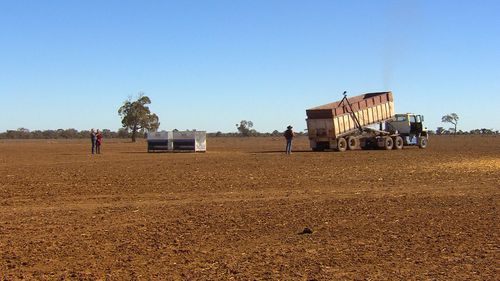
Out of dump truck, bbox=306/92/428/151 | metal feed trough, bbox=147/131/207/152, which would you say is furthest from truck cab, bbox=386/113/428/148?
metal feed trough, bbox=147/131/207/152

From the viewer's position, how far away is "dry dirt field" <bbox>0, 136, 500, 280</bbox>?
7598 millimetres

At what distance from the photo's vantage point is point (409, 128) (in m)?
46.9

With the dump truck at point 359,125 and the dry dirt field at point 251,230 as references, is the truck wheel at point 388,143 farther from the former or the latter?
the dry dirt field at point 251,230

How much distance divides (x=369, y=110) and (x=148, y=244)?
35.5m

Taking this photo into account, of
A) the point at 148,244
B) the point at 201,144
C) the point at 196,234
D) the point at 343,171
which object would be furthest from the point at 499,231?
the point at 201,144

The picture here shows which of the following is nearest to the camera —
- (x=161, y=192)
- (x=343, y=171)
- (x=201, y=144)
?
(x=161, y=192)

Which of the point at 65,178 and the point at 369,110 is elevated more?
the point at 369,110

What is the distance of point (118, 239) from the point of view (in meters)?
9.50

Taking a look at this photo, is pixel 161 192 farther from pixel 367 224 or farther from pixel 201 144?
pixel 201 144

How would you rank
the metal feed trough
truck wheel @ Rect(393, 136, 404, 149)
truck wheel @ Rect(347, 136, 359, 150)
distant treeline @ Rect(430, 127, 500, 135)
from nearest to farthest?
truck wheel @ Rect(347, 136, 359, 150), truck wheel @ Rect(393, 136, 404, 149), the metal feed trough, distant treeline @ Rect(430, 127, 500, 135)

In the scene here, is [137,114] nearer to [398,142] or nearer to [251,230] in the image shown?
[398,142]

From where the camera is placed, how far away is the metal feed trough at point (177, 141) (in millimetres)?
45625

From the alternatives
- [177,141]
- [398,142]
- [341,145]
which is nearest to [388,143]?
[398,142]

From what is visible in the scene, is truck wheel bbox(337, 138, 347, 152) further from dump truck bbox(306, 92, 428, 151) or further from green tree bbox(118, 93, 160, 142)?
green tree bbox(118, 93, 160, 142)
